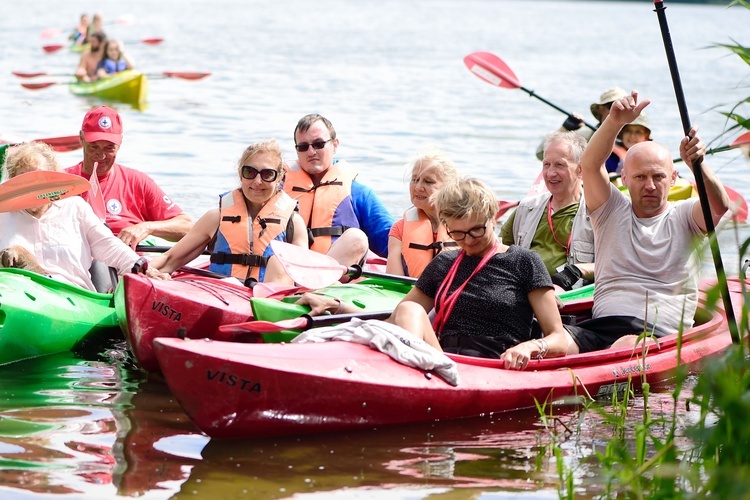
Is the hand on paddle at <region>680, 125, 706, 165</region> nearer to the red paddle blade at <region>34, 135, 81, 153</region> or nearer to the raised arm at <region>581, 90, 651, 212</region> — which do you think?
the raised arm at <region>581, 90, 651, 212</region>

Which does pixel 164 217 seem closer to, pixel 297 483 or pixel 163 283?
pixel 163 283

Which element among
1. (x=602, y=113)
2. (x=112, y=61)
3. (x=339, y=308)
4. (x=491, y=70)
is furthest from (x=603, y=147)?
(x=112, y=61)

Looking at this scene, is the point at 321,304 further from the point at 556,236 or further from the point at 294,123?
the point at 294,123

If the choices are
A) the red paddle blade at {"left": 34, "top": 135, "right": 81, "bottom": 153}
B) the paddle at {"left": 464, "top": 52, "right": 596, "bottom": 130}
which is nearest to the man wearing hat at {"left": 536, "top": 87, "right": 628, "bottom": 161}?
the paddle at {"left": 464, "top": 52, "right": 596, "bottom": 130}

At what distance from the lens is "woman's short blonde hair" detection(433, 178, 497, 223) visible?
13.1ft

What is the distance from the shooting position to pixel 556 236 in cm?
557

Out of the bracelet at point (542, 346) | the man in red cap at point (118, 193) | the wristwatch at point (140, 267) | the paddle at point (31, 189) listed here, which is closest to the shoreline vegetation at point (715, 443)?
the bracelet at point (542, 346)

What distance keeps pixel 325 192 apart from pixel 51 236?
1509mm

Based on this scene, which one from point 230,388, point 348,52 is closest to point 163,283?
point 230,388

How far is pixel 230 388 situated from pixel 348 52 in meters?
25.2

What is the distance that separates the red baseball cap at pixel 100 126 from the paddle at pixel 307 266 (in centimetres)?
140

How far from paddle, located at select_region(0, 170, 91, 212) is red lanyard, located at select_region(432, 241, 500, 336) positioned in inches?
69.8

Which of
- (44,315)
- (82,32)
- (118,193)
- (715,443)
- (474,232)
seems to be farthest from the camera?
(82,32)

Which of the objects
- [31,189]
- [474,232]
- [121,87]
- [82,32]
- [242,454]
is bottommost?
[242,454]
